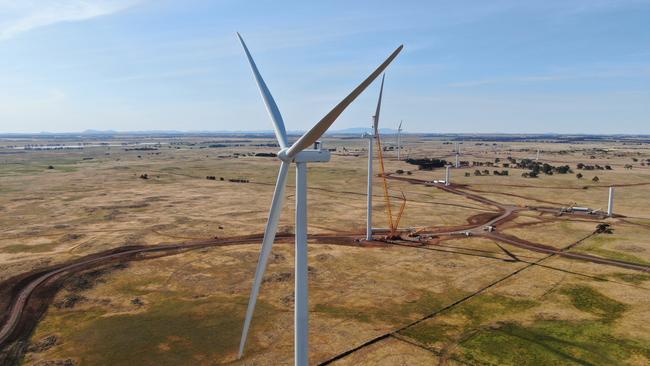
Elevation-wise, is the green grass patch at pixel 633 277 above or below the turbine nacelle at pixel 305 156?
below

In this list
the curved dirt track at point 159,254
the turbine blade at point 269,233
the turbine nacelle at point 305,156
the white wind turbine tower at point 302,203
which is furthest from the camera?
the curved dirt track at point 159,254

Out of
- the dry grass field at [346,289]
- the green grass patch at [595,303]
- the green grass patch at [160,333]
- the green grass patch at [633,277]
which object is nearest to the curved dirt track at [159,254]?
the dry grass field at [346,289]

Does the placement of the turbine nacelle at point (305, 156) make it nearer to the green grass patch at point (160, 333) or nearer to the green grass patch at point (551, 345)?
the green grass patch at point (160, 333)

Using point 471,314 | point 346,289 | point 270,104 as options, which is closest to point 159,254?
point 346,289

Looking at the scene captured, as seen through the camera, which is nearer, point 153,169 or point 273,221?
point 273,221

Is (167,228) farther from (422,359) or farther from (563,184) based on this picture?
(563,184)

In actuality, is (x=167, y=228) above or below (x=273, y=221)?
below

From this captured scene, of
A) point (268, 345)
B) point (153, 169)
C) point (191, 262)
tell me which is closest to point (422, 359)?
point (268, 345)

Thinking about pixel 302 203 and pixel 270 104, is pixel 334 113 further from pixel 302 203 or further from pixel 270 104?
pixel 270 104

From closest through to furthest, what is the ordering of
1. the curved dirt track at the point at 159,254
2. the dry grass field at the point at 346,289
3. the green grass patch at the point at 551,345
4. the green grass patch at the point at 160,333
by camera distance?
the green grass patch at the point at 551,345 → the green grass patch at the point at 160,333 → the dry grass field at the point at 346,289 → the curved dirt track at the point at 159,254
